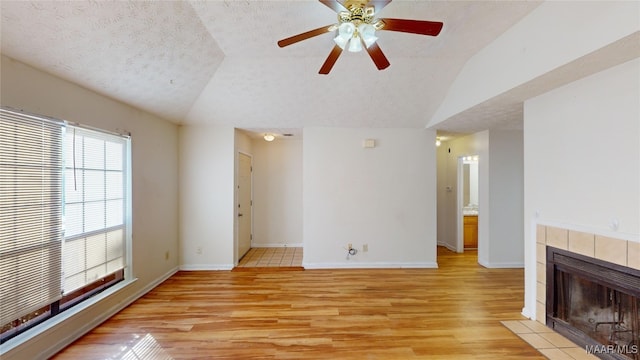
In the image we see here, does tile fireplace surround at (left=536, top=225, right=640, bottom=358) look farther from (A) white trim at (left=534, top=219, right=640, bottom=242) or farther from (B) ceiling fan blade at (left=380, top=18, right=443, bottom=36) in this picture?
(B) ceiling fan blade at (left=380, top=18, right=443, bottom=36)

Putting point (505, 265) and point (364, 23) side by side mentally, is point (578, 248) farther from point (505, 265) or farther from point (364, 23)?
point (364, 23)

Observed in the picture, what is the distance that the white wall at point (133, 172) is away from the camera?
6.92ft

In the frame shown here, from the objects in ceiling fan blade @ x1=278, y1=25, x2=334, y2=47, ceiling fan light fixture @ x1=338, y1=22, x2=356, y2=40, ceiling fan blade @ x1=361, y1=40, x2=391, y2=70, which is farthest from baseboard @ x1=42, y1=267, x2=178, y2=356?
ceiling fan blade @ x1=361, y1=40, x2=391, y2=70

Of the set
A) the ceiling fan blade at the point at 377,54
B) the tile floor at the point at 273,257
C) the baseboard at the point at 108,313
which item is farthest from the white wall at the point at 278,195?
the ceiling fan blade at the point at 377,54

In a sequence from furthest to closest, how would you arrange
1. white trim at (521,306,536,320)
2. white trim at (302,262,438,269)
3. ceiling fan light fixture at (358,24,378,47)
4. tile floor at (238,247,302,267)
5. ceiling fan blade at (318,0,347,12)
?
tile floor at (238,247,302,267), white trim at (302,262,438,269), white trim at (521,306,536,320), ceiling fan light fixture at (358,24,378,47), ceiling fan blade at (318,0,347,12)

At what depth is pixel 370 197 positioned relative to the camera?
15.2 feet

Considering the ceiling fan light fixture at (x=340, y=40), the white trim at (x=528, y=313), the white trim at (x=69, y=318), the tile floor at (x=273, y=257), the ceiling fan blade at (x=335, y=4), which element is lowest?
the tile floor at (x=273, y=257)

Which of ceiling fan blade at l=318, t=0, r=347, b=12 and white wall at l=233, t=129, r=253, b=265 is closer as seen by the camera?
ceiling fan blade at l=318, t=0, r=347, b=12

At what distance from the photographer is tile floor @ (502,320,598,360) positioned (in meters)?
2.29

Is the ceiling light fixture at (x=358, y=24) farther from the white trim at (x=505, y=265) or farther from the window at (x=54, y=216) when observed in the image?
the white trim at (x=505, y=265)

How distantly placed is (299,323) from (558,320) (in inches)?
101

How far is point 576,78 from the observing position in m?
2.33

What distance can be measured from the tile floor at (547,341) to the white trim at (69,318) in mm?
4192

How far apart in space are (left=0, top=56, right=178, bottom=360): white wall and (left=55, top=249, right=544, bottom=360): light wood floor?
0.18 meters
